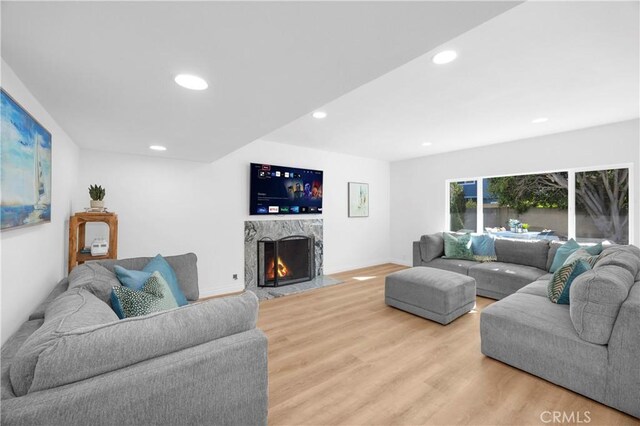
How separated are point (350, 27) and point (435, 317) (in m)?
3.08

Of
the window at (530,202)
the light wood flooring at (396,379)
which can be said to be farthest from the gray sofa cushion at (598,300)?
the window at (530,202)

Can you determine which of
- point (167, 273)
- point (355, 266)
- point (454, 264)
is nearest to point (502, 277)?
point (454, 264)

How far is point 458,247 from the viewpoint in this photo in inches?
183

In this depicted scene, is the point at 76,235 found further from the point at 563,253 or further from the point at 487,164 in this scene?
the point at 487,164

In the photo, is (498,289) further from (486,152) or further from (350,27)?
(350,27)

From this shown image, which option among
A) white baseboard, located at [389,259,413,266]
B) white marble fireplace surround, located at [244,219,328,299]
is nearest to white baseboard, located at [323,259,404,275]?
white baseboard, located at [389,259,413,266]

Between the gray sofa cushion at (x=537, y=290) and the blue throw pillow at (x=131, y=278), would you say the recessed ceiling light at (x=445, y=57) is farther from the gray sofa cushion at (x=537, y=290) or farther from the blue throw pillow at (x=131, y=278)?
the blue throw pillow at (x=131, y=278)

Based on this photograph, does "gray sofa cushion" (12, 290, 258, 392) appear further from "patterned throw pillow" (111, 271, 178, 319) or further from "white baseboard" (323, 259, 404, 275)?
"white baseboard" (323, 259, 404, 275)

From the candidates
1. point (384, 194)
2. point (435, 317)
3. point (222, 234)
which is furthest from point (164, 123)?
point (384, 194)

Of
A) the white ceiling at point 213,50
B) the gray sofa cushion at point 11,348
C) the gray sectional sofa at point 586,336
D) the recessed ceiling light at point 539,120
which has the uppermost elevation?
the recessed ceiling light at point 539,120

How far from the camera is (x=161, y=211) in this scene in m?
3.75

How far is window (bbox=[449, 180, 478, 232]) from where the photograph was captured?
17.2ft

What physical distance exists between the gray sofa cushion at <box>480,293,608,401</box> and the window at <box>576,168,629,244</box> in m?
2.38

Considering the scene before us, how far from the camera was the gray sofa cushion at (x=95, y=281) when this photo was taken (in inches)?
64.9
